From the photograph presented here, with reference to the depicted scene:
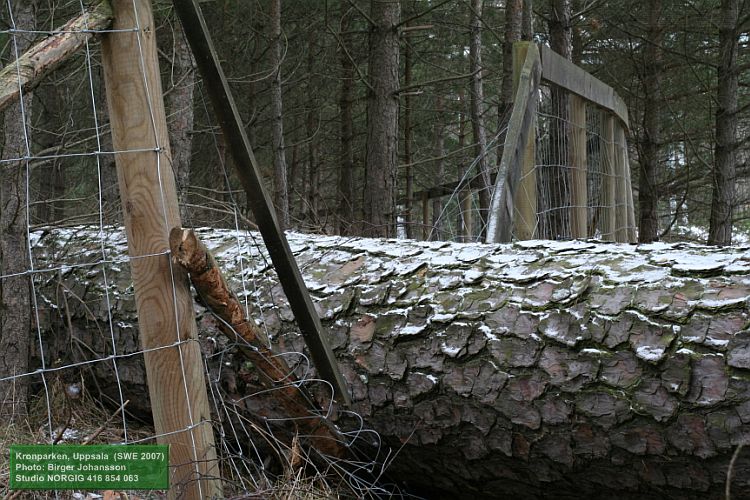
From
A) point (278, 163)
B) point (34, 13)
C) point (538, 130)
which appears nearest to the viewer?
point (34, 13)

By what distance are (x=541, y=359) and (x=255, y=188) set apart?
1.29 meters

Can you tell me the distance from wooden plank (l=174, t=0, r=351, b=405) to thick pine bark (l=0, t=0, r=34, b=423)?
1.71m

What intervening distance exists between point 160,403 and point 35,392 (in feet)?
7.55

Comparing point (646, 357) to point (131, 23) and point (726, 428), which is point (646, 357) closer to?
point (726, 428)

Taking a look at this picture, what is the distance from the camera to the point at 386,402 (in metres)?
2.95

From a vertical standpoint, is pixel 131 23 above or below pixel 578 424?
above

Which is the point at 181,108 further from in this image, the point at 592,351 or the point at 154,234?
the point at 592,351

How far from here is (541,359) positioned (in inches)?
102

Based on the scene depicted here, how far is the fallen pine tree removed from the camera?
236cm

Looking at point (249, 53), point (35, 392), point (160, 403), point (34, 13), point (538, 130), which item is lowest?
point (35, 392)

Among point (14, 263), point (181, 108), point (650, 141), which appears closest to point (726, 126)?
point (650, 141)

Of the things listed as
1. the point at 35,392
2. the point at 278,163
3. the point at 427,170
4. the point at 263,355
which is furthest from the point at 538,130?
the point at 427,170

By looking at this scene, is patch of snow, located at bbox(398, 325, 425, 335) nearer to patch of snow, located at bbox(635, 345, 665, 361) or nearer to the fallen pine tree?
the fallen pine tree

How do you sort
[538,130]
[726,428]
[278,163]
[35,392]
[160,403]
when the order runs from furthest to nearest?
1. [278,163]
2. [538,130]
3. [35,392]
4. [160,403]
5. [726,428]
